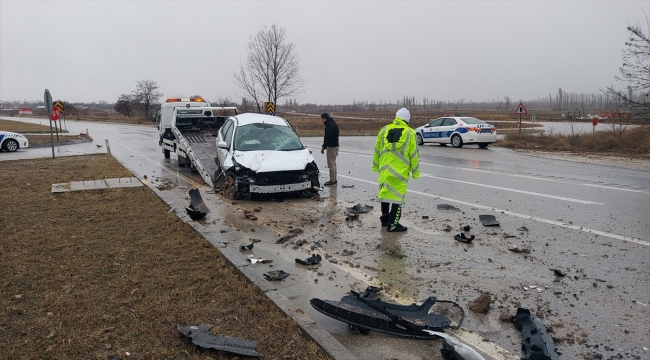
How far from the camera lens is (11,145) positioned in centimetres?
2180

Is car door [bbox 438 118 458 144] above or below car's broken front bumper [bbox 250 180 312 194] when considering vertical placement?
above

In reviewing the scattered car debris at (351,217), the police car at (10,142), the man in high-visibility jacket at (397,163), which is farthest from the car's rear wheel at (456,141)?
the police car at (10,142)

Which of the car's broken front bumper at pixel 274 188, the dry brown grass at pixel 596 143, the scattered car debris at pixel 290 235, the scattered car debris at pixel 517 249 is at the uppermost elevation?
the dry brown grass at pixel 596 143

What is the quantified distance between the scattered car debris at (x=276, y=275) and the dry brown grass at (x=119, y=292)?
0.33m

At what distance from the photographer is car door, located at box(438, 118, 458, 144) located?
879 inches

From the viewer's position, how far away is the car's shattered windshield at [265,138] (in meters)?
10.3

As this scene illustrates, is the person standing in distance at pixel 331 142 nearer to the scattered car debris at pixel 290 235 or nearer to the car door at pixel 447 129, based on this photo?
the scattered car debris at pixel 290 235

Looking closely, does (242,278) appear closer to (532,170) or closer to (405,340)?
(405,340)

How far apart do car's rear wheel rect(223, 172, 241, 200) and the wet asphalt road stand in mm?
287

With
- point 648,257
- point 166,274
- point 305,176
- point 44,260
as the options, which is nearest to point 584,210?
point 648,257

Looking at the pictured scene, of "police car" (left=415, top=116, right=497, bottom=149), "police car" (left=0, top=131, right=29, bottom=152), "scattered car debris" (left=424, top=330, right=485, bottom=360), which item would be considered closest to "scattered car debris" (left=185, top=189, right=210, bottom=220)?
"scattered car debris" (left=424, top=330, right=485, bottom=360)

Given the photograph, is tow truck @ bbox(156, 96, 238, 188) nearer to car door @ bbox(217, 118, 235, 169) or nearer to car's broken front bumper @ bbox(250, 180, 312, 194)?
car door @ bbox(217, 118, 235, 169)

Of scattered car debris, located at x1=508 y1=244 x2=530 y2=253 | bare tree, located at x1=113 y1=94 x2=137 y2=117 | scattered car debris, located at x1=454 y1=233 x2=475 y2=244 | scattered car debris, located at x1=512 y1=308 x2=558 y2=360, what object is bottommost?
scattered car debris, located at x1=512 y1=308 x2=558 y2=360

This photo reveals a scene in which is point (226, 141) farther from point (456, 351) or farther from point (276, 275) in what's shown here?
point (456, 351)
